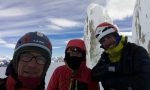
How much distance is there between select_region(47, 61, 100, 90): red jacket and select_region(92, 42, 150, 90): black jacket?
0.47 metres

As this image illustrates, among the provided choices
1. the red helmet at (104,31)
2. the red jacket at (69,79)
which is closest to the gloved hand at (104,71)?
the red jacket at (69,79)

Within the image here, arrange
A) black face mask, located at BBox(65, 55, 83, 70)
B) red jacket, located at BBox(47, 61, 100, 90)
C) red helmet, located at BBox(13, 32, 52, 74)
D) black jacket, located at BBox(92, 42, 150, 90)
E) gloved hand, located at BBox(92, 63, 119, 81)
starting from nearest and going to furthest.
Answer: red helmet, located at BBox(13, 32, 52, 74) → black jacket, located at BBox(92, 42, 150, 90) → gloved hand, located at BBox(92, 63, 119, 81) → black face mask, located at BBox(65, 55, 83, 70) → red jacket, located at BBox(47, 61, 100, 90)

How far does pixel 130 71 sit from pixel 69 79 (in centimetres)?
134

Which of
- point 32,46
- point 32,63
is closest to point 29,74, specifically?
point 32,63

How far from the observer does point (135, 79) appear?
19.2ft

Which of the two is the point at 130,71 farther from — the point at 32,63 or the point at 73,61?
the point at 32,63

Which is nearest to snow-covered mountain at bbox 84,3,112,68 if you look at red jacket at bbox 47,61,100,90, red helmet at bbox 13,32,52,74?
red jacket at bbox 47,61,100,90

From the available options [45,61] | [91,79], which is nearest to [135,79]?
[91,79]

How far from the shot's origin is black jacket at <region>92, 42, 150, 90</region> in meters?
5.80

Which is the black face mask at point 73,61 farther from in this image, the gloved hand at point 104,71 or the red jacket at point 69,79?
the gloved hand at point 104,71

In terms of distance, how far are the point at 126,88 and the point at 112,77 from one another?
37 cm

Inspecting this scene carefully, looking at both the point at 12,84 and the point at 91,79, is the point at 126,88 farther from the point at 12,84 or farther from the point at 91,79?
the point at 12,84

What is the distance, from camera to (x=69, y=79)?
21.5ft

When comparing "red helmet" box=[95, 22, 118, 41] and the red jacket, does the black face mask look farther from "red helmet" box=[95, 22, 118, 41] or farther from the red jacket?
"red helmet" box=[95, 22, 118, 41]
